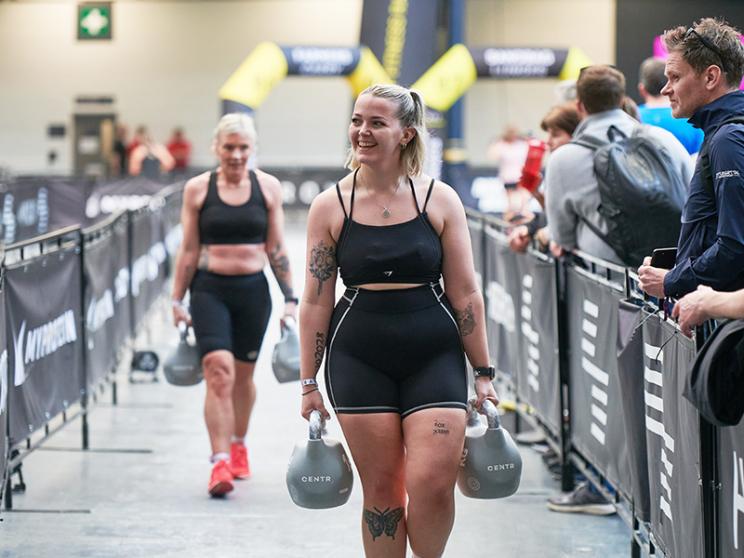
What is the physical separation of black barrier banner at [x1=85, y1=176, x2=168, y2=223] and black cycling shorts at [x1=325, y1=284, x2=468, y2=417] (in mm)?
18168

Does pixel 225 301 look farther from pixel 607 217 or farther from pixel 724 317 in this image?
pixel 724 317

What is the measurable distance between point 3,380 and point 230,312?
158 cm

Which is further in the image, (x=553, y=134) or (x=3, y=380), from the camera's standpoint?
(x=553, y=134)

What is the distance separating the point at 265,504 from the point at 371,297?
2.59 m

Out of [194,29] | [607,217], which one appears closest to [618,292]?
[607,217]

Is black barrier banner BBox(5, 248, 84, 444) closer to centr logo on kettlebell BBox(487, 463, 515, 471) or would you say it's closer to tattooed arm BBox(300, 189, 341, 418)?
tattooed arm BBox(300, 189, 341, 418)

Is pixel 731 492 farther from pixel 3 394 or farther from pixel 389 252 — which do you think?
pixel 3 394

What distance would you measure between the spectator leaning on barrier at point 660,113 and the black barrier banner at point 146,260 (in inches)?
191

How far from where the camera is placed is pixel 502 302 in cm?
850

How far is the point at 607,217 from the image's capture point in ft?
18.9

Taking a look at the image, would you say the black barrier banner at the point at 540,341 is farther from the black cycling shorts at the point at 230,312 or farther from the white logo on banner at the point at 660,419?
the white logo on banner at the point at 660,419

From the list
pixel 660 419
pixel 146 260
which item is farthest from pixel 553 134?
pixel 146 260

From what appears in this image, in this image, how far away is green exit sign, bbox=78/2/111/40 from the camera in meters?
32.4

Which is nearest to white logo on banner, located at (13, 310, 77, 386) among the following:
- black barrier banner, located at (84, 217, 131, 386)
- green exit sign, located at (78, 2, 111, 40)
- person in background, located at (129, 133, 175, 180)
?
black barrier banner, located at (84, 217, 131, 386)
